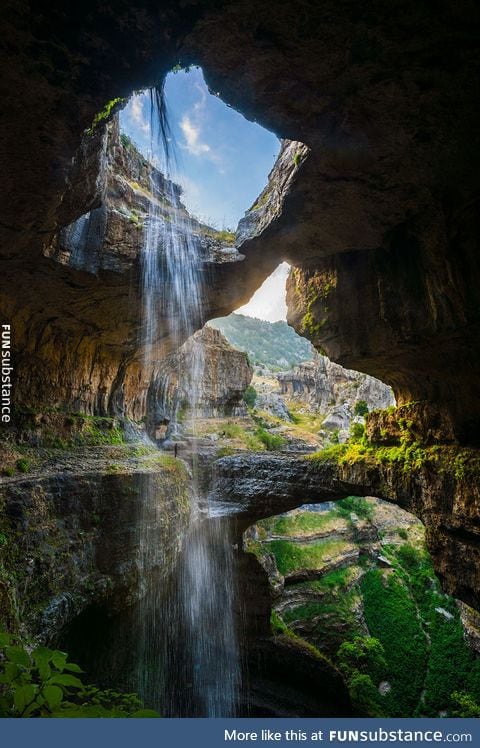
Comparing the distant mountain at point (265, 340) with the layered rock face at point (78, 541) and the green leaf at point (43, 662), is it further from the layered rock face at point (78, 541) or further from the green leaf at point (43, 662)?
A: the green leaf at point (43, 662)

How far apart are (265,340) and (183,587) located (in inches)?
3143

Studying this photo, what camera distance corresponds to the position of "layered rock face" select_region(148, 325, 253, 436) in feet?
74.9

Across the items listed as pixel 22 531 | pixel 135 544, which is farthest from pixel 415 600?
pixel 22 531

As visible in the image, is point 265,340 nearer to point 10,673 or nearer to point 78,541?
point 78,541

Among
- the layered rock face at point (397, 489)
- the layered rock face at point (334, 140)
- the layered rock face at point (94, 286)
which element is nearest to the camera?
the layered rock face at point (334, 140)

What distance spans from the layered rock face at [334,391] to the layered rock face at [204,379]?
9674 mm

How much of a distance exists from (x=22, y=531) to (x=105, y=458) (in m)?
3.97

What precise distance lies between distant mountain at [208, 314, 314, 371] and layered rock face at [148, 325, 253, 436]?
52361mm

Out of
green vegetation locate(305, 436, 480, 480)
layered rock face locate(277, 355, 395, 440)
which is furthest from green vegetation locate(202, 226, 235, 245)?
layered rock face locate(277, 355, 395, 440)

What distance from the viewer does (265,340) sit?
301ft

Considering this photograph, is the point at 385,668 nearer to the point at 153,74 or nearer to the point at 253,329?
the point at 153,74

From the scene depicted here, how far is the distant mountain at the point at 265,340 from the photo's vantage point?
85.1 metres

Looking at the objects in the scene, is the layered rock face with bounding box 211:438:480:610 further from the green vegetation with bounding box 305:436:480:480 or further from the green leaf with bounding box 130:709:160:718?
the green leaf with bounding box 130:709:160:718

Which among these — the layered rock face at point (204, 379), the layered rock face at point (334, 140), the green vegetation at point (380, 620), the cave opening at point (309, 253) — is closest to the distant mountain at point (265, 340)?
the layered rock face at point (204, 379)
